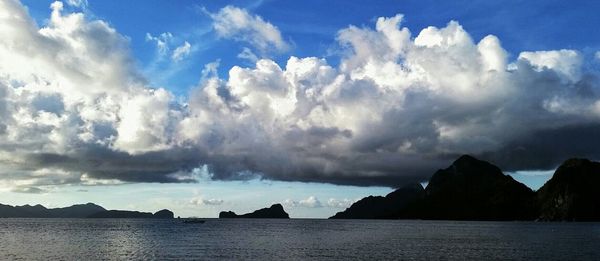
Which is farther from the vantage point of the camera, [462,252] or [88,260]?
[462,252]

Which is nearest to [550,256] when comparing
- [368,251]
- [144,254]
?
[368,251]

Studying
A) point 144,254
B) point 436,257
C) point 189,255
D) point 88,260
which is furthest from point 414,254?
point 88,260

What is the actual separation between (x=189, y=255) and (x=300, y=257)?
25911mm

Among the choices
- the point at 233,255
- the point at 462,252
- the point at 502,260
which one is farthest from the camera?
the point at 462,252

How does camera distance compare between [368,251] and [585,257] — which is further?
[368,251]

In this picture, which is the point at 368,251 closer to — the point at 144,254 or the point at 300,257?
the point at 300,257

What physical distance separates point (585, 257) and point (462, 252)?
26.5 metres

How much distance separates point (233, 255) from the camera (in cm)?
12644

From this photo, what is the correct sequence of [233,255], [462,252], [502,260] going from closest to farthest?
[502,260] → [233,255] → [462,252]

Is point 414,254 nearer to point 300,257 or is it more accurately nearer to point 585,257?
point 300,257

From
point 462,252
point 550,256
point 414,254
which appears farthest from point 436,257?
point 550,256

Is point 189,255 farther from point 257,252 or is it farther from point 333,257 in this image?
point 333,257

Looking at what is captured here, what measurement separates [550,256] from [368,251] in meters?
41.3

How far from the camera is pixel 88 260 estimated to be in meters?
117
